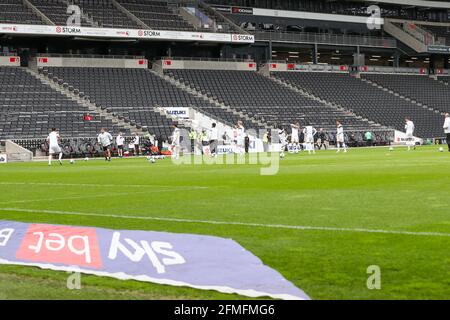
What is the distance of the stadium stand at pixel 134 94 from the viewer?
54.6 metres

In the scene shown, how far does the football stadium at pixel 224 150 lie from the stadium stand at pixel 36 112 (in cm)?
15

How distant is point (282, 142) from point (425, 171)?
22.5m

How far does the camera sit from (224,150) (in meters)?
49.8

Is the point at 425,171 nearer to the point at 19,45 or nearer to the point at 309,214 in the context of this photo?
the point at 309,214

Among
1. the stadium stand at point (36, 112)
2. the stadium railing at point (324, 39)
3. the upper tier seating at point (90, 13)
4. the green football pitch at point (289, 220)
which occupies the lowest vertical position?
the green football pitch at point (289, 220)

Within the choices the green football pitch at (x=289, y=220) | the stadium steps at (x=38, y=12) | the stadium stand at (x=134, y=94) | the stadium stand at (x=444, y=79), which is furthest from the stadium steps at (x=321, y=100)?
the green football pitch at (x=289, y=220)

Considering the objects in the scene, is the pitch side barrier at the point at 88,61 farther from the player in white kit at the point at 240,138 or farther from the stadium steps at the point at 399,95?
the stadium steps at the point at 399,95

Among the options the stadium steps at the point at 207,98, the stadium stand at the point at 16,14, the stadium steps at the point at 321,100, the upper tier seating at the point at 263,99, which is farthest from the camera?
the stadium steps at the point at 321,100

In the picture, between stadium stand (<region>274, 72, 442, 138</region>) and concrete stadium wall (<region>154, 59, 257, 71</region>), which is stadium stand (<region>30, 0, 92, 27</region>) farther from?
stadium stand (<region>274, 72, 442, 138</region>)

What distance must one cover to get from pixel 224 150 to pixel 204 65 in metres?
21.1

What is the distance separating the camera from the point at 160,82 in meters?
62.4

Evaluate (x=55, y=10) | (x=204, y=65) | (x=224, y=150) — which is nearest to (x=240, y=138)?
(x=224, y=150)

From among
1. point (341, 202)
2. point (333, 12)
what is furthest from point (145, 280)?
point (333, 12)

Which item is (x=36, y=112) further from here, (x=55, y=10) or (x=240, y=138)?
(x=55, y=10)
